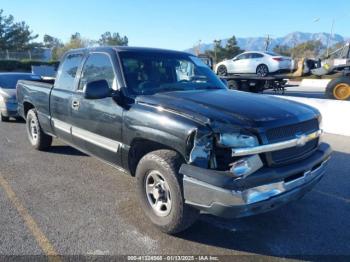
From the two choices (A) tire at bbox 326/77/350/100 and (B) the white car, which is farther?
(B) the white car

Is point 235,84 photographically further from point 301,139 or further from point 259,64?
point 301,139

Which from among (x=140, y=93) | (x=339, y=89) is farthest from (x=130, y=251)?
(x=339, y=89)

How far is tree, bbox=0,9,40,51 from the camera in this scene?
5986 cm

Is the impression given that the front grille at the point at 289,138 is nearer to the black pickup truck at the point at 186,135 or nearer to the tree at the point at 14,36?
the black pickup truck at the point at 186,135

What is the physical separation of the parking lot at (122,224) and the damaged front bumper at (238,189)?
54 cm

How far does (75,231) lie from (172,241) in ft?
3.41

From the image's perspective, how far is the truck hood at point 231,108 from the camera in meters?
3.25

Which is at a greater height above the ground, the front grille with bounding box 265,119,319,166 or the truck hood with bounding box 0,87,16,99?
the front grille with bounding box 265,119,319,166

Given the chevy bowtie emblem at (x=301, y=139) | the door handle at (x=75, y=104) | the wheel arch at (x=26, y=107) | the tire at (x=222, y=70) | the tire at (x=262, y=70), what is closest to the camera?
the chevy bowtie emblem at (x=301, y=139)

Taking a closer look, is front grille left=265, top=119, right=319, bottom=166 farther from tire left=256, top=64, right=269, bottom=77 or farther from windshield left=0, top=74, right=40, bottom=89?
tire left=256, top=64, right=269, bottom=77

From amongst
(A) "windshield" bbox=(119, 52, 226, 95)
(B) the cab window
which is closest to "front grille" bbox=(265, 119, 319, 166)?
(A) "windshield" bbox=(119, 52, 226, 95)

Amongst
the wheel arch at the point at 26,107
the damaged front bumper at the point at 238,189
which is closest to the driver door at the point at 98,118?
the damaged front bumper at the point at 238,189

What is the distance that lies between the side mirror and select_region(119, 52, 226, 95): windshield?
28cm

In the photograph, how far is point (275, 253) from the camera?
11.1 ft
